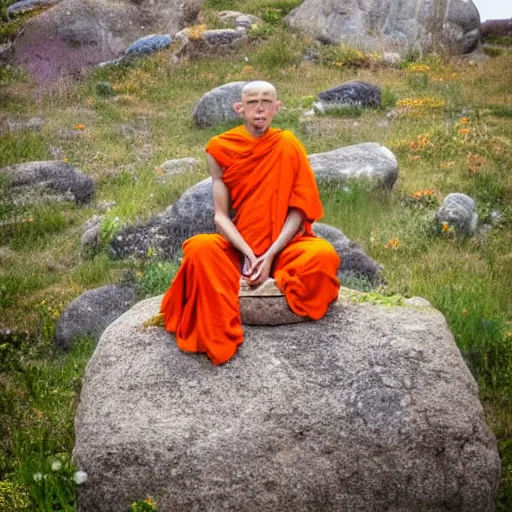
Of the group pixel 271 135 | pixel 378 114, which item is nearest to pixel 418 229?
pixel 271 135

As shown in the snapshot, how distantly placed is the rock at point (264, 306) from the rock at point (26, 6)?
1906 cm

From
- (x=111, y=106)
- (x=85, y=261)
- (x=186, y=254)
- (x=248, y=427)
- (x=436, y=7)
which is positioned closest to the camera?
(x=248, y=427)

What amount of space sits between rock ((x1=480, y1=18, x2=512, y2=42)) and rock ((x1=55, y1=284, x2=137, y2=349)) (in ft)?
61.4

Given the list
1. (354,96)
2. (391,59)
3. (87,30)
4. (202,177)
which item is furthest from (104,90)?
(202,177)

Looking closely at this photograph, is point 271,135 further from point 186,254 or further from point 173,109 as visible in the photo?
point 173,109

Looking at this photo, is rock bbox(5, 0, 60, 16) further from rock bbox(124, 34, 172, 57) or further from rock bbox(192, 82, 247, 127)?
rock bbox(192, 82, 247, 127)

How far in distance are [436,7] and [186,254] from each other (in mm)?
17626

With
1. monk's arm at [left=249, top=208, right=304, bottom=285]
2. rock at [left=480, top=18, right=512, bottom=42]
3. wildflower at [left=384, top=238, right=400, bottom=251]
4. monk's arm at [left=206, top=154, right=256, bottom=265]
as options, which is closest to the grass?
wildflower at [left=384, top=238, right=400, bottom=251]

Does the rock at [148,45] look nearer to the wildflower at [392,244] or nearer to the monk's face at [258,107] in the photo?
the wildflower at [392,244]

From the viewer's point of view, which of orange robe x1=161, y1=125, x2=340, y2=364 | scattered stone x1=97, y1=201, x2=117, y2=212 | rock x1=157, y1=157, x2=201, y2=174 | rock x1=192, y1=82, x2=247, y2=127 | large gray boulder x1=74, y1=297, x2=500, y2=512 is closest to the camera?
large gray boulder x1=74, y1=297, x2=500, y2=512

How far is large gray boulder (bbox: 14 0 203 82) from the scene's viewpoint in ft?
66.6

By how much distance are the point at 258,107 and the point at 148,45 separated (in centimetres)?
1549

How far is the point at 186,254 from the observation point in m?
5.77

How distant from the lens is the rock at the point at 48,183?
12312 millimetres
